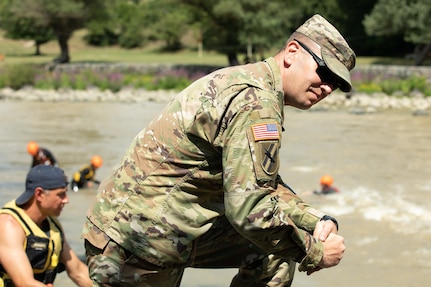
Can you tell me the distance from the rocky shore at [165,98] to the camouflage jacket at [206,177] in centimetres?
2352

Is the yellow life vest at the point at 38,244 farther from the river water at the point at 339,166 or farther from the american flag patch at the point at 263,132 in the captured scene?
the river water at the point at 339,166

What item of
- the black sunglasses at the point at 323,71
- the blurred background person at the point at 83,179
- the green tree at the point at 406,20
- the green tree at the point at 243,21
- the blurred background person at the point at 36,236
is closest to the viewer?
the black sunglasses at the point at 323,71

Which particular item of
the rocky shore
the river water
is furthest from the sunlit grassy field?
the river water

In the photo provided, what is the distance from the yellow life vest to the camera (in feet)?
16.4

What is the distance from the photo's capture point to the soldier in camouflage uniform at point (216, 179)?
3.39 meters

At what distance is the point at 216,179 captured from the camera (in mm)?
3637

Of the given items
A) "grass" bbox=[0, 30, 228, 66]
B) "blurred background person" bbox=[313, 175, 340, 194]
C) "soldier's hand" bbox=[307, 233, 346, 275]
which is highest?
"soldier's hand" bbox=[307, 233, 346, 275]

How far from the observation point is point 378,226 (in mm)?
10758

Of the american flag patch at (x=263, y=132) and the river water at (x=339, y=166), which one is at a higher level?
the american flag patch at (x=263, y=132)

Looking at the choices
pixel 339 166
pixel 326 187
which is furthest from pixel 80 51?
pixel 326 187

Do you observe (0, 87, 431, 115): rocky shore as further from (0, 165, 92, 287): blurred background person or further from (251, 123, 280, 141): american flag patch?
(251, 123, 280, 141): american flag patch

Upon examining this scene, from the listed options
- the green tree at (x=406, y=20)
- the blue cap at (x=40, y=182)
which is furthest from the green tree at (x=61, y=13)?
the blue cap at (x=40, y=182)

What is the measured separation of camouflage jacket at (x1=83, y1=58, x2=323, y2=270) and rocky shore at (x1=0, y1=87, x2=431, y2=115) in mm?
23523

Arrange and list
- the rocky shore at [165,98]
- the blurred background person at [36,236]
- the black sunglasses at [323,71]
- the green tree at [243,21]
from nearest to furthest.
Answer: the black sunglasses at [323,71] → the blurred background person at [36,236] → the rocky shore at [165,98] → the green tree at [243,21]
